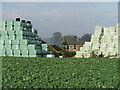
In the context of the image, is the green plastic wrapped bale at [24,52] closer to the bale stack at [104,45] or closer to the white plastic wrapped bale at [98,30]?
the bale stack at [104,45]

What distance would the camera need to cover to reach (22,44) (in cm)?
3044

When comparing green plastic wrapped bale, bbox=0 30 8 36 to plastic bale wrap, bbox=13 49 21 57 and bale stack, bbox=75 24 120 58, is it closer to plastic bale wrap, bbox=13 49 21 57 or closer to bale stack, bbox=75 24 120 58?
plastic bale wrap, bbox=13 49 21 57

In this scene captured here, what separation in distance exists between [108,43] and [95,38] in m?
2.20

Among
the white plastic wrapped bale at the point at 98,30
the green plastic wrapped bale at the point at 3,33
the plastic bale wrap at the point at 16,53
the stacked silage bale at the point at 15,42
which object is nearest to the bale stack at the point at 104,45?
the white plastic wrapped bale at the point at 98,30

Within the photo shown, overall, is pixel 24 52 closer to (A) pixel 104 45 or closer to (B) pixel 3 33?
(B) pixel 3 33

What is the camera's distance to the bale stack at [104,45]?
34.5 m

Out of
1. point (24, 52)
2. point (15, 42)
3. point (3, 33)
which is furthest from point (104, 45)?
point (3, 33)

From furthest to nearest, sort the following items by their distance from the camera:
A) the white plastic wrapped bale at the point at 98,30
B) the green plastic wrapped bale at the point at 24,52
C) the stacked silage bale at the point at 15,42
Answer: the white plastic wrapped bale at the point at 98,30, the stacked silage bale at the point at 15,42, the green plastic wrapped bale at the point at 24,52

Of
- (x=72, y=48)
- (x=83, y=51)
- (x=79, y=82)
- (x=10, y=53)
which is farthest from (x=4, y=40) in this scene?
(x=72, y=48)

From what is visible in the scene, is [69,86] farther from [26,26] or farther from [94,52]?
[94,52]

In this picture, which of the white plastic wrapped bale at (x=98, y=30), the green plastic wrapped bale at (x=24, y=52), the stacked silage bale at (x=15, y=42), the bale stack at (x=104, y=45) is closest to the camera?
the green plastic wrapped bale at (x=24, y=52)

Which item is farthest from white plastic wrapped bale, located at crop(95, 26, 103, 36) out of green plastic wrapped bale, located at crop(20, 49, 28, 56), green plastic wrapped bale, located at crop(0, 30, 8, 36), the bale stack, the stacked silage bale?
green plastic wrapped bale, located at crop(0, 30, 8, 36)

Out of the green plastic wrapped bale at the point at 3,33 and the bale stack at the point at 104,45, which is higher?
the green plastic wrapped bale at the point at 3,33

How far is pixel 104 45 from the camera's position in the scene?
35281mm
